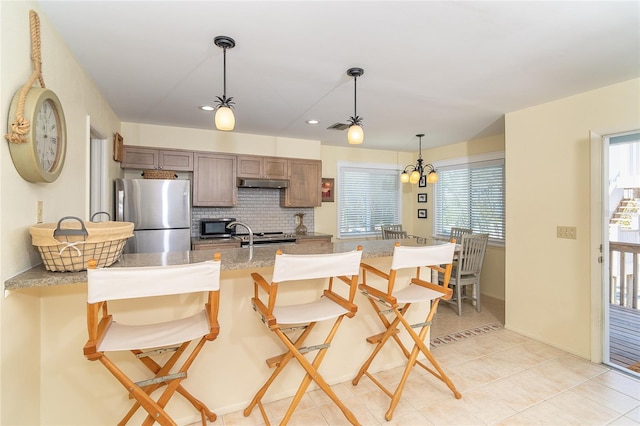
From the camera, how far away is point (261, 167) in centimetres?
445

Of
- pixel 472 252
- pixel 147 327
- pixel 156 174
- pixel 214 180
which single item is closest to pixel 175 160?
pixel 156 174

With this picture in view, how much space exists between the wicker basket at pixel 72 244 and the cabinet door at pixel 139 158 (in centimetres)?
266

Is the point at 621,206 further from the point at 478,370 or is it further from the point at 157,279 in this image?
the point at 157,279

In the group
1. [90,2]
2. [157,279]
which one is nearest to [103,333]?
[157,279]

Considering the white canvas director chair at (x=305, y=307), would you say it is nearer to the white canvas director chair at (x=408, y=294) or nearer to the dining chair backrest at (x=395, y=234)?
the white canvas director chair at (x=408, y=294)

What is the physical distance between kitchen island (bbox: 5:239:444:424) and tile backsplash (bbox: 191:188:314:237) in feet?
8.11

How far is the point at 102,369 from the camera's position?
1.74 m

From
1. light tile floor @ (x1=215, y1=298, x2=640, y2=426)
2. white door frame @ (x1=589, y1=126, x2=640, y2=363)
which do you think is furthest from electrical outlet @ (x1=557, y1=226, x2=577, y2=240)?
light tile floor @ (x1=215, y1=298, x2=640, y2=426)

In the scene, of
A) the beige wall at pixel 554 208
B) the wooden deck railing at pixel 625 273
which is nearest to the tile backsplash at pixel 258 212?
the beige wall at pixel 554 208

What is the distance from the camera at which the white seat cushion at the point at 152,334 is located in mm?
1337

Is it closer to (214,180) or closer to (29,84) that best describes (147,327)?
(29,84)

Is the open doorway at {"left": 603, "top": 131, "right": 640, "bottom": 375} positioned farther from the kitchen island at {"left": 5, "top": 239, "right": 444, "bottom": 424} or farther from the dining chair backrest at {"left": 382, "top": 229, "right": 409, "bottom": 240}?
the dining chair backrest at {"left": 382, "top": 229, "right": 409, "bottom": 240}

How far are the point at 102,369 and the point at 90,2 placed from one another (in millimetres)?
2011

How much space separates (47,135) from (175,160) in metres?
Result: 2.46
